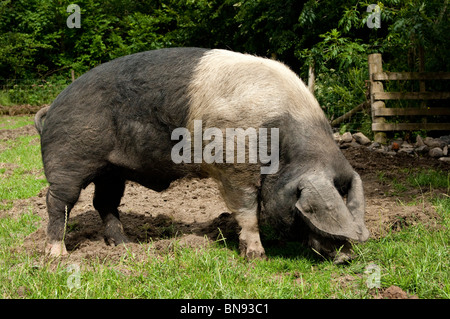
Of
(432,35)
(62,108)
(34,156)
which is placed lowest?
(34,156)

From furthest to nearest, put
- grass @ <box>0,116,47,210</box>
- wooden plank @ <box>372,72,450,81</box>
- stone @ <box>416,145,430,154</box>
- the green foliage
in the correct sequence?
1. the green foliage
2. wooden plank @ <box>372,72,450,81</box>
3. stone @ <box>416,145,430,154</box>
4. grass @ <box>0,116,47,210</box>

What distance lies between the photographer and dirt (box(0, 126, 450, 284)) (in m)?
4.36

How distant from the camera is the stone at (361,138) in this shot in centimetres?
960

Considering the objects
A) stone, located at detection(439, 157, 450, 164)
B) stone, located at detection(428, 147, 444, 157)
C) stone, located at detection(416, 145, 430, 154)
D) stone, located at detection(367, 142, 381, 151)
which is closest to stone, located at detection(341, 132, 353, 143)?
stone, located at detection(367, 142, 381, 151)

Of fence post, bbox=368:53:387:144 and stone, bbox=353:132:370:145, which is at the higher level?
fence post, bbox=368:53:387:144

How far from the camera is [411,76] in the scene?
9.76 meters

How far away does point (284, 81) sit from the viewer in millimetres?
4027

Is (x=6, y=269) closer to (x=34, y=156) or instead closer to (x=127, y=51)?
(x=34, y=156)

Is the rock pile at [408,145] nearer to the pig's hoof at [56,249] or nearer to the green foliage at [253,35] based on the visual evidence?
the green foliage at [253,35]

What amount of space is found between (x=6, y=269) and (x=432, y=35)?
6.81 m

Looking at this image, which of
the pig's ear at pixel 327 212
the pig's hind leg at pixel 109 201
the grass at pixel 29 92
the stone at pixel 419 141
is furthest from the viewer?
the grass at pixel 29 92

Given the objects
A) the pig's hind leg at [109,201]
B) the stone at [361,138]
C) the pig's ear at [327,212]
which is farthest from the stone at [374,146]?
the pig's ear at [327,212]

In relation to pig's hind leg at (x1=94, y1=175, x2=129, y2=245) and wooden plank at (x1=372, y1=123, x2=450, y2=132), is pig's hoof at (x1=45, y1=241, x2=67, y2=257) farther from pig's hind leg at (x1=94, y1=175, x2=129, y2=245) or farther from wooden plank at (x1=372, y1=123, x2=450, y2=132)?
wooden plank at (x1=372, y1=123, x2=450, y2=132)

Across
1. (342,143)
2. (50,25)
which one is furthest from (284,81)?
(50,25)
